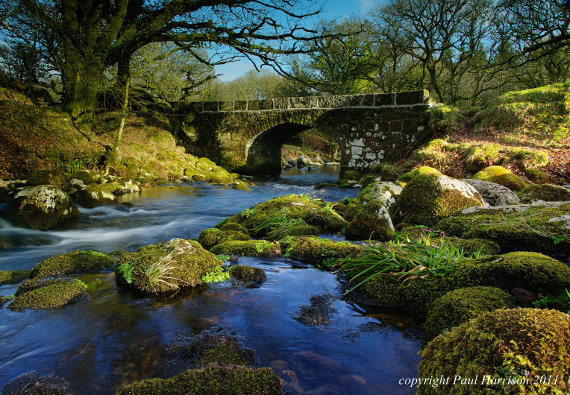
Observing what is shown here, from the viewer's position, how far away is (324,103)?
51.8 feet

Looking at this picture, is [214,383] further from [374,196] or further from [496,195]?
[496,195]

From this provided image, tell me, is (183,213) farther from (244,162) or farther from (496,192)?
(244,162)

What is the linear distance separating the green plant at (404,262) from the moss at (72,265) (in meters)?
2.94

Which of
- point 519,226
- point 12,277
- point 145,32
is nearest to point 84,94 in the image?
point 145,32

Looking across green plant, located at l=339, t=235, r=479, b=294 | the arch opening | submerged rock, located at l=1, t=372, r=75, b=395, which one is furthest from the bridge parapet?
submerged rock, located at l=1, t=372, r=75, b=395

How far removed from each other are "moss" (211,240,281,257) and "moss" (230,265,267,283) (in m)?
0.76

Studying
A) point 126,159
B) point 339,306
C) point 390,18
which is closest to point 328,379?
point 339,306

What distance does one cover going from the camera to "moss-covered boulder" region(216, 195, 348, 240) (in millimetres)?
5758

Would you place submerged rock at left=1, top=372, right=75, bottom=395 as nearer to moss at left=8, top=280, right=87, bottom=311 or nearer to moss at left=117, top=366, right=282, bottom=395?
moss at left=117, top=366, right=282, bottom=395

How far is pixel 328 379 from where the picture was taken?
6.57ft

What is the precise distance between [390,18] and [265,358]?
25.7 metres

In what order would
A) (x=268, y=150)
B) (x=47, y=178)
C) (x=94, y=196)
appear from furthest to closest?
(x=268, y=150)
(x=94, y=196)
(x=47, y=178)

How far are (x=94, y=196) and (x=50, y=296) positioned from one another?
7443 millimetres

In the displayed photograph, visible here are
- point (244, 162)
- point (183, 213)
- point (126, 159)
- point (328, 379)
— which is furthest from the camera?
point (244, 162)
